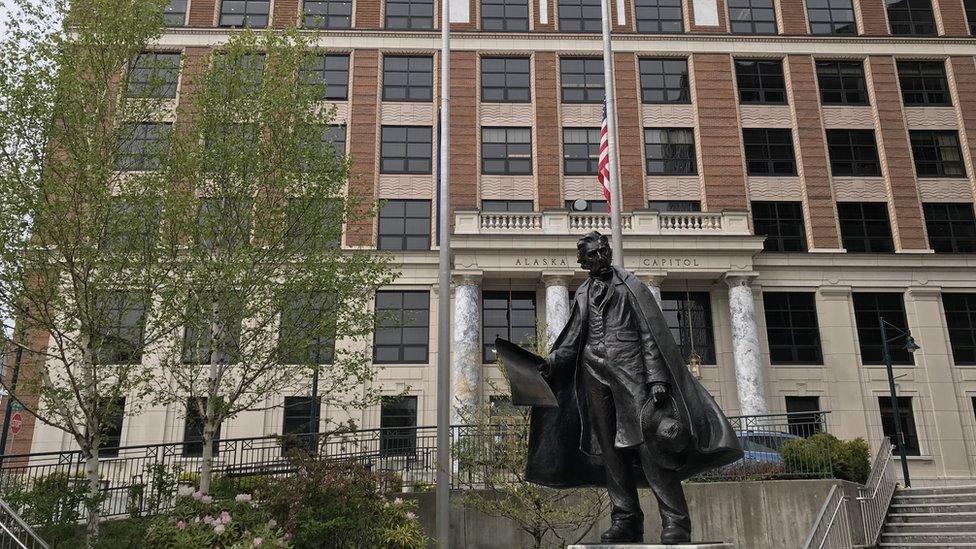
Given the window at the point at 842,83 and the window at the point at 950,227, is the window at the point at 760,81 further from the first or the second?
the window at the point at 950,227

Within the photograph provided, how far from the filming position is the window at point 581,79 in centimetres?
3462

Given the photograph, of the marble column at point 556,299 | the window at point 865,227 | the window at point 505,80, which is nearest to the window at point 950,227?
the window at point 865,227

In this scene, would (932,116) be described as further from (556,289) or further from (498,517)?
(498,517)

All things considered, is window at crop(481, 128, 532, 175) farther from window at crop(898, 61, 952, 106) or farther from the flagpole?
window at crop(898, 61, 952, 106)

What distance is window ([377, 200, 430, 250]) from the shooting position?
32.3 m

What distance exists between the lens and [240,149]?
55.2 ft

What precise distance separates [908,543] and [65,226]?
17.8m

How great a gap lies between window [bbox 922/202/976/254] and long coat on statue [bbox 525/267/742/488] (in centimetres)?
3253

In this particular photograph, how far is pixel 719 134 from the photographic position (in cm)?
3381

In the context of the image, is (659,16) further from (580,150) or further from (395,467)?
(395,467)

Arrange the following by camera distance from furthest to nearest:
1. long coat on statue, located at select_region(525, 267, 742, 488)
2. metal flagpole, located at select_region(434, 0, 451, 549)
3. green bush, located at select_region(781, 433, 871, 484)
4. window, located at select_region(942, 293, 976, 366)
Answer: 1. window, located at select_region(942, 293, 976, 366)
2. green bush, located at select_region(781, 433, 871, 484)
3. metal flagpole, located at select_region(434, 0, 451, 549)
4. long coat on statue, located at select_region(525, 267, 742, 488)

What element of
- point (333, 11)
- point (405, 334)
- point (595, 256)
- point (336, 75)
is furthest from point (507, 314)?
point (595, 256)

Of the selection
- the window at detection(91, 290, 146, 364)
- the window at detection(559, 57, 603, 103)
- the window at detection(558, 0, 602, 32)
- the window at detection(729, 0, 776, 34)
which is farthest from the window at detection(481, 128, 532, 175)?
the window at detection(91, 290, 146, 364)

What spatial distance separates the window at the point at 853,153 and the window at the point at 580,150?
36.0ft
